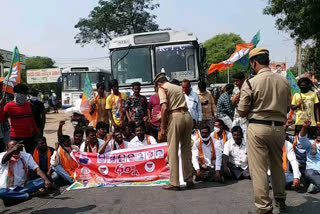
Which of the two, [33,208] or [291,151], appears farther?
[291,151]

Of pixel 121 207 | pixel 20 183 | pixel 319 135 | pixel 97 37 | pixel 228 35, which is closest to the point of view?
pixel 121 207

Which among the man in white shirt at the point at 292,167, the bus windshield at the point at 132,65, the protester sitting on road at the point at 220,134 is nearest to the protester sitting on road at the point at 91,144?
the protester sitting on road at the point at 220,134

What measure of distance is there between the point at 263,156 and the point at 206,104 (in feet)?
13.7

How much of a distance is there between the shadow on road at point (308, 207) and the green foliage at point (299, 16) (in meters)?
9.32

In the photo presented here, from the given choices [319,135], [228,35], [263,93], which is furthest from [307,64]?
[228,35]

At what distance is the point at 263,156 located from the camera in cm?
405

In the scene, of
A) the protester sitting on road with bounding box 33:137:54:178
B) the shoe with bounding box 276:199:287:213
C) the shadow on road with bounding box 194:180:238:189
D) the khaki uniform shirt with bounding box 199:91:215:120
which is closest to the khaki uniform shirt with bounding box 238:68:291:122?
the shoe with bounding box 276:199:287:213

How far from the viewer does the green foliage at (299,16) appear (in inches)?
488

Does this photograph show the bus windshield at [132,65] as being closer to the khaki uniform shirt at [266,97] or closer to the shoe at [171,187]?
the shoe at [171,187]

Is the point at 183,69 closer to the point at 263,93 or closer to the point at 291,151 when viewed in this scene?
the point at 291,151

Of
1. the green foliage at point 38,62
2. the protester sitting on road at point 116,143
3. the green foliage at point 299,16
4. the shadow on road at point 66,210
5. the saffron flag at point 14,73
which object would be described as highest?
the green foliage at point 38,62

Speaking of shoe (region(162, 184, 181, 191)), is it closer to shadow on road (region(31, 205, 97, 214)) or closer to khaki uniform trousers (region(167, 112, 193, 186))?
khaki uniform trousers (region(167, 112, 193, 186))

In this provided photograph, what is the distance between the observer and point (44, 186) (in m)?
5.70

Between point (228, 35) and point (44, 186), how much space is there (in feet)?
268
